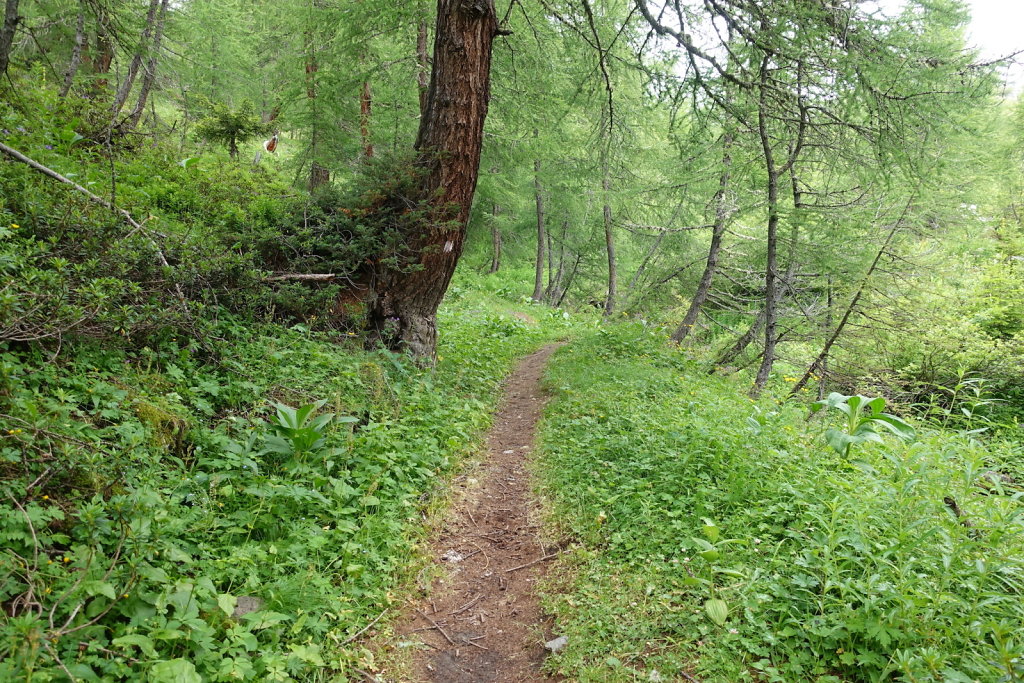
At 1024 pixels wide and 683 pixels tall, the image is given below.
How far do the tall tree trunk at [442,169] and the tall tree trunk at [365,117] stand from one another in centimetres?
518

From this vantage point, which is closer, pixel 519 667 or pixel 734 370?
pixel 519 667

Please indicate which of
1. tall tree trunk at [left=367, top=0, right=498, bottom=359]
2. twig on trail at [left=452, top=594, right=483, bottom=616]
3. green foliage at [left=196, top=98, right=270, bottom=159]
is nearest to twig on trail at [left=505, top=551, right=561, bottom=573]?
twig on trail at [left=452, top=594, right=483, bottom=616]

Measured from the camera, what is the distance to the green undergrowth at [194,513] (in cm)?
233

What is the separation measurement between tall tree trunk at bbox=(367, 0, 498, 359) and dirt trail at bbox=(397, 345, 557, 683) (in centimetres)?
246

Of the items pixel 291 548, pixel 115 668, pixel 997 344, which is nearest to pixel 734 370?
pixel 997 344

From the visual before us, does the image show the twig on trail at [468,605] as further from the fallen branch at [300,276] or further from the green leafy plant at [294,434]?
the fallen branch at [300,276]

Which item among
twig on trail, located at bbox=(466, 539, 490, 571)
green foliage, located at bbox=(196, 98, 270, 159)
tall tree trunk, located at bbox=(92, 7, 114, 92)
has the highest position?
tall tree trunk, located at bbox=(92, 7, 114, 92)

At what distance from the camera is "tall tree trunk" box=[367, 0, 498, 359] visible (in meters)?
6.66

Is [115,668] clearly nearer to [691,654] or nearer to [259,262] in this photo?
[691,654]

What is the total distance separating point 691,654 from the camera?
110 inches

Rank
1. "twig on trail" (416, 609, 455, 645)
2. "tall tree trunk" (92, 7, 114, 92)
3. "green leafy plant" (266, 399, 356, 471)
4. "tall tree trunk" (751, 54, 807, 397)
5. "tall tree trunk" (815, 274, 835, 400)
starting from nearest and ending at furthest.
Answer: "twig on trail" (416, 609, 455, 645) < "green leafy plant" (266, 399, 356, 471) < "tall tree trunk" (751, 54, 807, 397) < "tall tree trunk" (92, 7, 114, 92) < "tall tree trunk" (815, 274, 835, 400)

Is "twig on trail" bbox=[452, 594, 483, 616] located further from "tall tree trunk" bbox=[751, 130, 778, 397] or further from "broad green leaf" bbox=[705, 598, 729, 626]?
"tall tree trunk" bbox=[751, 130, 778, 397]

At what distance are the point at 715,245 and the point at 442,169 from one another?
8142mm

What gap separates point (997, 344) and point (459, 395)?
12849 millimetres
